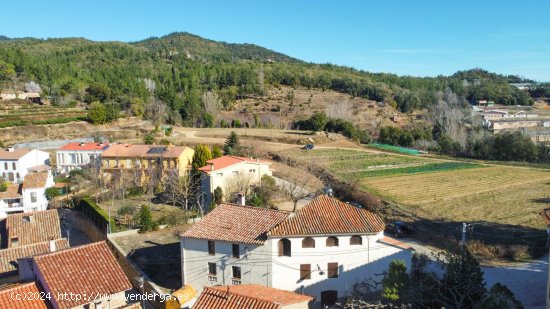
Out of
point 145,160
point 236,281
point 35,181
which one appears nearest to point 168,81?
point 145,160

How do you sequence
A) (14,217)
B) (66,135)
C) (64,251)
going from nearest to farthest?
1. (64,251)
2. (14,217)
3. (66,135)

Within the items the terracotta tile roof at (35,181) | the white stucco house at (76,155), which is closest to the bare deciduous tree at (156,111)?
the white stucco house at (76,155)

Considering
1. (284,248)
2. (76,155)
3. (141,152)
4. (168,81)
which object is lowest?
(284,248)

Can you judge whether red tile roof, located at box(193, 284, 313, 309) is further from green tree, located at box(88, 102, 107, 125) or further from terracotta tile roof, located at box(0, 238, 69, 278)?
green tree, located at box(88, 102, 107, 125)

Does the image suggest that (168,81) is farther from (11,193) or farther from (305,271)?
(305,271)

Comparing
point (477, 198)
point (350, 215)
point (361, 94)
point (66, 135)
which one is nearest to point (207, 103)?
point (66, 135)

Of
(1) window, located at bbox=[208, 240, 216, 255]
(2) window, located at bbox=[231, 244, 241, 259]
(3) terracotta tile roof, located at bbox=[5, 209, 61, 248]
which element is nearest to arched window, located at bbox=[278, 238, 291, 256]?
(2) window, located at bbox=[231, 244, 241, 259]

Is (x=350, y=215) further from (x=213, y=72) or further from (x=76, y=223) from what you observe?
(x=213, y=72)
